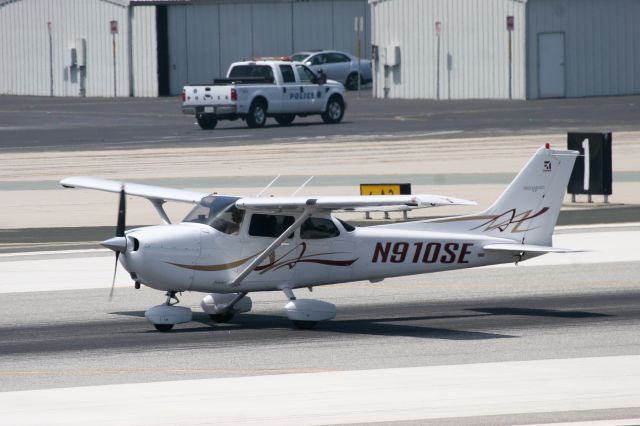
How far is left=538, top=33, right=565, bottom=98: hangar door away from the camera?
5875cm

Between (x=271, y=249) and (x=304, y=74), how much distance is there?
3305 cm

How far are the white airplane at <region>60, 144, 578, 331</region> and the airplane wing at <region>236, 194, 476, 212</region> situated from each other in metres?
0.01

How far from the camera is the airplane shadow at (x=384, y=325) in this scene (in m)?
16.6

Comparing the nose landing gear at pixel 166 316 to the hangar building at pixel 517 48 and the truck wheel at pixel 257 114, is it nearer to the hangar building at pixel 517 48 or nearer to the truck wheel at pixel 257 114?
the truck wheel at pixel 257 114

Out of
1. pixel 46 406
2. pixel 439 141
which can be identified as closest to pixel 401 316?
pixel 46 406

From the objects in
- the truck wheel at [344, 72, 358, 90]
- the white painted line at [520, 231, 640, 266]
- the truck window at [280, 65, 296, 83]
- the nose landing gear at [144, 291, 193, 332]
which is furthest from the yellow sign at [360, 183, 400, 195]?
the truck wheel at [344, 72, 358, 90]

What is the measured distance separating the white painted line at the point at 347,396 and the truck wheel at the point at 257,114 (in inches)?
1326

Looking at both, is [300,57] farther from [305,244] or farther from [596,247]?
[305,244]

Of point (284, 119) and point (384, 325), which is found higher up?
point (284, 119)

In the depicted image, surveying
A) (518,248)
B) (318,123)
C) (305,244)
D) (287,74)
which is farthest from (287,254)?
(318,123)

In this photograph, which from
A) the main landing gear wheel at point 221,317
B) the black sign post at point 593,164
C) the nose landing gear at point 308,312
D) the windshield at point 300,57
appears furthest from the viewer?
the windshield at point 300,57

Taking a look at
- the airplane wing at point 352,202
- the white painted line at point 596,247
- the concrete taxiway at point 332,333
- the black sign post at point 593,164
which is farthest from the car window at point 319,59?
the airplane wing at point 352,202

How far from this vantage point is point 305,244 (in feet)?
56.0

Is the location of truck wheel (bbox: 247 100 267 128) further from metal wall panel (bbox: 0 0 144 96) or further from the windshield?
metal wall panel (bbox: 0 0 144 96)
